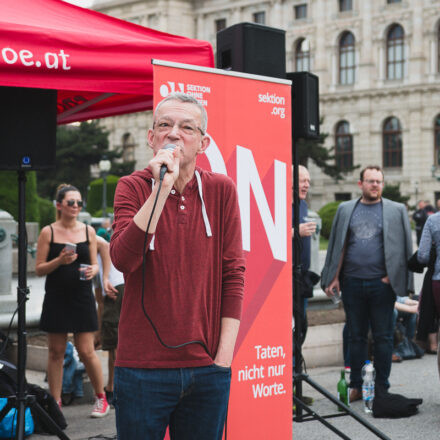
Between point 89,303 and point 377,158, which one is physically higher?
point 377,158

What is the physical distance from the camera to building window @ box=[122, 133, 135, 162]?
60531mm

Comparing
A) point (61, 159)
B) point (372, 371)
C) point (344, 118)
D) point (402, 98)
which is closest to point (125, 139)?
point (61, 159)

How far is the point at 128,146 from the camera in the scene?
2393 inches

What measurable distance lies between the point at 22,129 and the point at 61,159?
45.0 meters

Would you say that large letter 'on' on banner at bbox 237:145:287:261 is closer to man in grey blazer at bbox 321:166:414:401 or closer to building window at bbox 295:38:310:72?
man in grey blazer at bbox 321:166:414:401

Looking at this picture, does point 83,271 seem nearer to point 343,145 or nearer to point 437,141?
point 437,141

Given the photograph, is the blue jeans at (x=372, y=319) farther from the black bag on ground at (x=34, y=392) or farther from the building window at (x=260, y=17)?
the building window at (x=260, y=17)

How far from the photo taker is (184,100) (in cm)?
263

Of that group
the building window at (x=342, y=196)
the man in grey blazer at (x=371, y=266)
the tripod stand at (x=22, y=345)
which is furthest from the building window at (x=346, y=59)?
the tripod stand at (x=22, y=345)

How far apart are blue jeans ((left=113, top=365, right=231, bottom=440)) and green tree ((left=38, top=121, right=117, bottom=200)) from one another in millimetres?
46337

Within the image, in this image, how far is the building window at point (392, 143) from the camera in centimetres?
4853

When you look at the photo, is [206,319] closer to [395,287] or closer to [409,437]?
[409,437]

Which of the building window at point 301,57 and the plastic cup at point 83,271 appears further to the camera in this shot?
the building window at point 301,57

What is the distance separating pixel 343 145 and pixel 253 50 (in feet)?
156
